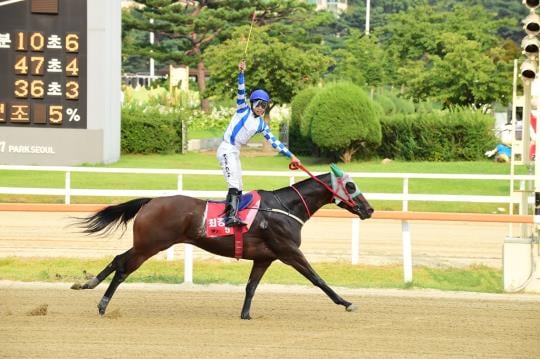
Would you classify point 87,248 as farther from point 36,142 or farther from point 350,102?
point 350,102

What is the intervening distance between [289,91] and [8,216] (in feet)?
59.7

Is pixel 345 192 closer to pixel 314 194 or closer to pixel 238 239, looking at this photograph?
pixel 314 194

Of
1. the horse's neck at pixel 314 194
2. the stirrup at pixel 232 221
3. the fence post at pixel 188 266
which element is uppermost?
the horse's neck at pixel 314 194

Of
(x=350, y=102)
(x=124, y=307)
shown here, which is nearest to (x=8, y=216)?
(x=124, y=307)

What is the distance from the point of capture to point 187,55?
54.0 metres

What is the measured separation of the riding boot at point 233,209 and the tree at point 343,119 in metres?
17.9

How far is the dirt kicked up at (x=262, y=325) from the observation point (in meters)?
7.53

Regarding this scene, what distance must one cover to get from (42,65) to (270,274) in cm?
1218

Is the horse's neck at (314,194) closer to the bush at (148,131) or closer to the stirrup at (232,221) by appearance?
the stirrup at (232,221)

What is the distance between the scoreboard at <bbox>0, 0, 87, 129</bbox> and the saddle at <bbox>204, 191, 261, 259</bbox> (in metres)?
14.3

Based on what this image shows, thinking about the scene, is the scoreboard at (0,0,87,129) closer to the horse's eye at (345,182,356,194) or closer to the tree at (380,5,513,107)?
the tree at (380,5,513,107)

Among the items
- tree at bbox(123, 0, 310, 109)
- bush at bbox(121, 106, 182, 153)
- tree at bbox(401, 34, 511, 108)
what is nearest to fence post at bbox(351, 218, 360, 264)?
bush at bbox(121, 106, 182, 153)

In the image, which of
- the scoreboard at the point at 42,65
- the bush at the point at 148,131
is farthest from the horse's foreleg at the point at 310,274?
the bush at the point at 148,131

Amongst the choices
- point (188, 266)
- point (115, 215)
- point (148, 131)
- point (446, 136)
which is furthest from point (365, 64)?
point (115, 215)
